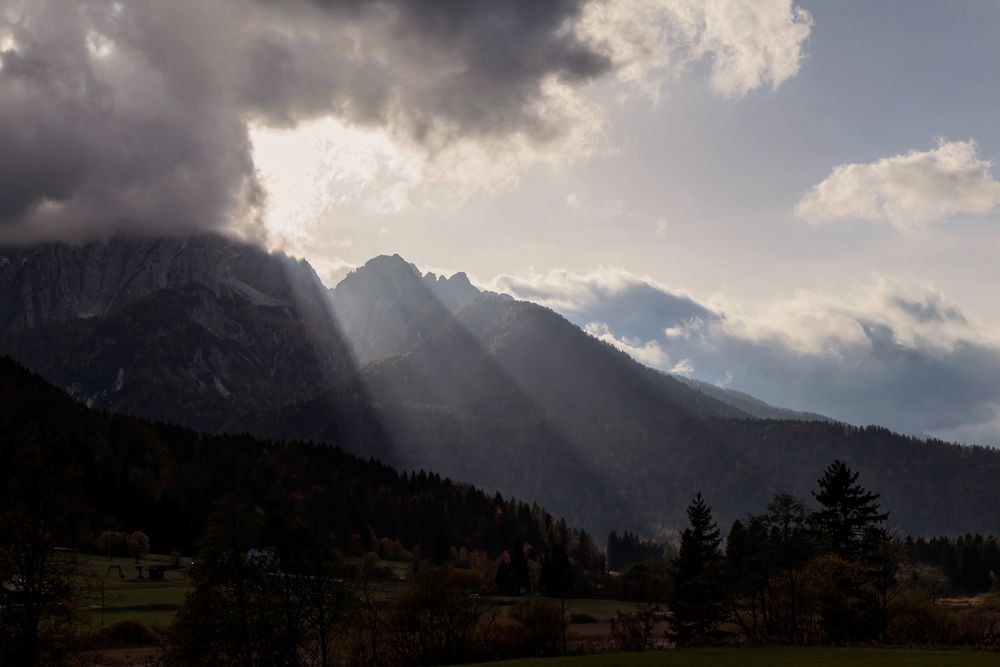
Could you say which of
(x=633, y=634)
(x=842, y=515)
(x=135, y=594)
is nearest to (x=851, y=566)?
(x=842, y=515)

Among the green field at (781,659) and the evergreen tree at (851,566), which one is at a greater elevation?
the evergreen tree at (851,566)

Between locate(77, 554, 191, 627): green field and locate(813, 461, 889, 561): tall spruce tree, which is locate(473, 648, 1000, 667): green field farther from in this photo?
locate(77, 554, 191, 627): green field

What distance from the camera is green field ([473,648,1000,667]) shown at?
200 ft

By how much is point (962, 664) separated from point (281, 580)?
61155 mm

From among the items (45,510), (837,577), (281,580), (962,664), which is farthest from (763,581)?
(45,510)

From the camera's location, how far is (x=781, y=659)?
228 ft

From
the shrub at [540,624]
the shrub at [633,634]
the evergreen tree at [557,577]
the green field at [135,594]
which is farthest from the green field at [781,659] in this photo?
the evergreen tree at [557,577]

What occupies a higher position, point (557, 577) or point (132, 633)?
point (557, 577)

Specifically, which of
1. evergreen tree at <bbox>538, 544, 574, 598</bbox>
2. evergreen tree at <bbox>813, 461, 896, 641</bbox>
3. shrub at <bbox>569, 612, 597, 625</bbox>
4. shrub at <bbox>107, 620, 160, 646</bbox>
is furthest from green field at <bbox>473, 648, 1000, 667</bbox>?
evergreen tree at <bbox>538, 544, 574, 598</bbox>

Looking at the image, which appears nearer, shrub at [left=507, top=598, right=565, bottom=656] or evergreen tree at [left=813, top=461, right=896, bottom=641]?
evergreen tree at [left=813, top=461, right=896, bottom=641]

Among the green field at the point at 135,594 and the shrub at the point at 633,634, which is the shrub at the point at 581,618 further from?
the green field at the point at 135,594

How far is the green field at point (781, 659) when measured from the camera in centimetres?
6100

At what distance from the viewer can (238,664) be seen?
249 ft

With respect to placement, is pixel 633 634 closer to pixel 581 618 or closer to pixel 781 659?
pixel 781 659
